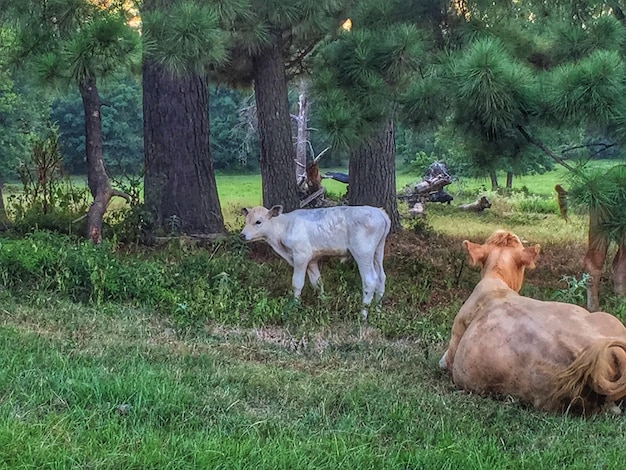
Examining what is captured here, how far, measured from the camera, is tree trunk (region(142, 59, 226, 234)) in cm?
768

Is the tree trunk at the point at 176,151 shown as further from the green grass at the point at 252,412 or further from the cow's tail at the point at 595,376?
the cow's tail at the point at 595,376

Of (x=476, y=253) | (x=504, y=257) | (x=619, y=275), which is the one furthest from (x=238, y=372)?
(x=619, y=275)

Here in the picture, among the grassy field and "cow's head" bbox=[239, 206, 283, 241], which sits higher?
"cow's head" bbox=[239, 206, 283, 241]

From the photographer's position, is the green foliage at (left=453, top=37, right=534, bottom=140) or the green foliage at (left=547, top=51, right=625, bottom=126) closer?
the green foliage at (left=547, top=51, right=625, bottom=126)

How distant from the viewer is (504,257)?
4.38 meters

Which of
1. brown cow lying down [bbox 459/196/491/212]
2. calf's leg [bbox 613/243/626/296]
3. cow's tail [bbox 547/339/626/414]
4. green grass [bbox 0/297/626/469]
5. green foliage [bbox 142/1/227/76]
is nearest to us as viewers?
green grass [bbox 0/297/626/469]

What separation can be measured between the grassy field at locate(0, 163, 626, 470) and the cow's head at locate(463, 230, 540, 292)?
0.66 m

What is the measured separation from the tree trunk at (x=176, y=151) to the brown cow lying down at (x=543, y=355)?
4380 mm

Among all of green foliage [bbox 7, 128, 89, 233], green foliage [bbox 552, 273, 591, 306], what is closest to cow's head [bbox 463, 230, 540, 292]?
green foliage [bbox 552, 273, 591, 306]

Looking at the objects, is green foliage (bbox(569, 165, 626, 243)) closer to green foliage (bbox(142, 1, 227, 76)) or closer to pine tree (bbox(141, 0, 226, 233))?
green foliage (bbox(142, 1, 227, 76))

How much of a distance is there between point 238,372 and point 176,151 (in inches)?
169

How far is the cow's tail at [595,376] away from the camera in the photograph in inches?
130

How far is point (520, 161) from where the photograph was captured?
6.12m

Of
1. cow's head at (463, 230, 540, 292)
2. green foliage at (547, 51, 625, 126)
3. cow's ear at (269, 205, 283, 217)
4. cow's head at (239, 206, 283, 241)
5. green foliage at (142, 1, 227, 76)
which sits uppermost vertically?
green foliage at (142, 1, 227, 76)
